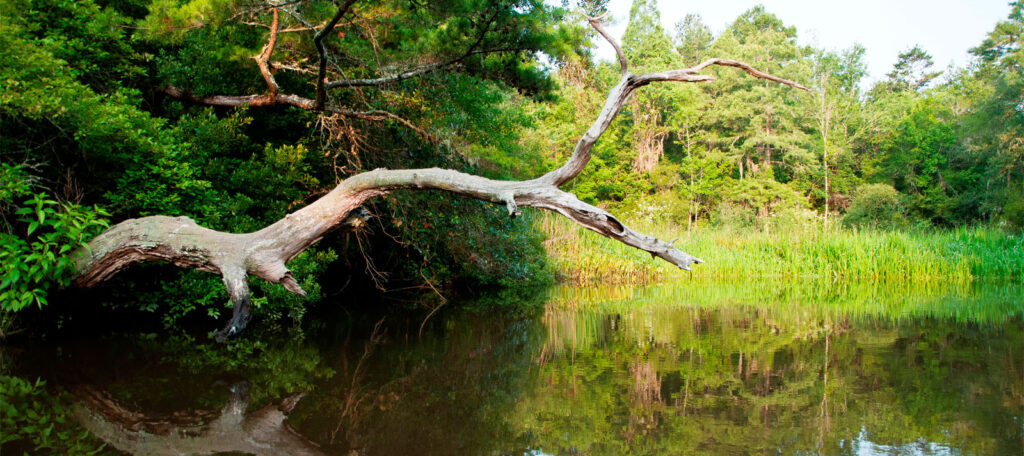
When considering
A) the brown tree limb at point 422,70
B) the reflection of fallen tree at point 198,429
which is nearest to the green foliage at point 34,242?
the reflection of fallen tree at point 198,429

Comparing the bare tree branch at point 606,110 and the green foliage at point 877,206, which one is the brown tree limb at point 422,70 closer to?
the bare tree branch at point 606,110

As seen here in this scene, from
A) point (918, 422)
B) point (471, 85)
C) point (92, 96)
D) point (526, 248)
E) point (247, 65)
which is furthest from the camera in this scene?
point (526, 248)

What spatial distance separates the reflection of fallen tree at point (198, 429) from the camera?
3.12 m

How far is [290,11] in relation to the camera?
6387 millimetres

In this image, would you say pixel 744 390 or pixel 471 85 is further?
pixel 471 85

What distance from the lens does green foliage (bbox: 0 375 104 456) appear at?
3.10 m

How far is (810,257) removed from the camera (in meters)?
12.6

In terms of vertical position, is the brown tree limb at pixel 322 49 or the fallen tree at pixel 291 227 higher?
the brown tree limb at pixel 322 49

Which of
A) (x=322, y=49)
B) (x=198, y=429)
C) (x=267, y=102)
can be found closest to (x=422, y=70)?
(x=322, y=49)

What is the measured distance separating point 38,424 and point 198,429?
89 cm

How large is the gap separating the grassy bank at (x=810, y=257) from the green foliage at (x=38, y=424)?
9256 mm

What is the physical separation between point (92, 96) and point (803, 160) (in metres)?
26.1

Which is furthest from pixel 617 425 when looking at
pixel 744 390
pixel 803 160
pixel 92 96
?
pixel 803 160

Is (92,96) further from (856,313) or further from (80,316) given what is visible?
(856,313)
